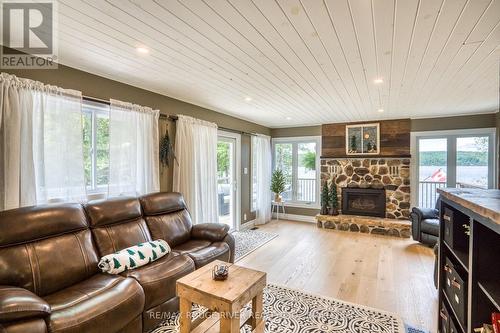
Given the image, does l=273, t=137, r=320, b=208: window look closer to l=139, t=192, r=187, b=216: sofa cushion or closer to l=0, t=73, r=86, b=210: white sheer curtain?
l=139, t=192, r=187, b=216: sofa cushion

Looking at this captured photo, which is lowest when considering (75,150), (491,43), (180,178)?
(180,178)

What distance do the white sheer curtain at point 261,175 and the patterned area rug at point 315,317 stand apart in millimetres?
3395

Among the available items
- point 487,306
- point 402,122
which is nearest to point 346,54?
point 487,306

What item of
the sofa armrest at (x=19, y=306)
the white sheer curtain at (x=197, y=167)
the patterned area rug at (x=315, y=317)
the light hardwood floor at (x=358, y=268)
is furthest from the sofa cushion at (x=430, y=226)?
the sofa armrest at (x=19, y=306)

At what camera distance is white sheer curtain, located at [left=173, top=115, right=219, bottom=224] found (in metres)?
3.78

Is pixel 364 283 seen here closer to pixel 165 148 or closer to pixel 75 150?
pixel 165 148

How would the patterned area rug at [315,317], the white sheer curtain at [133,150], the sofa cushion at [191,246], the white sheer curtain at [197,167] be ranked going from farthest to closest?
the white sheer curtain at [197,167] → the white sheer curtain at [133,150] → the sofa cushion at [191,246] → the patterned area rug at [315,317]

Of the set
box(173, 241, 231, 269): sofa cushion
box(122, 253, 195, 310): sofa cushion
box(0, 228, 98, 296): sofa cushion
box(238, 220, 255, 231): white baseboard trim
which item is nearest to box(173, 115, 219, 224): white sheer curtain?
box(173, 241, 231, 269): sofa cushion

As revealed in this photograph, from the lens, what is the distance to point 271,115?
5117 mm

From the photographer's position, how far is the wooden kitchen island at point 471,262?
118 centimetres

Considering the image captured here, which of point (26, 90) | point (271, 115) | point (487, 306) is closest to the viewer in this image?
point (487, 306)

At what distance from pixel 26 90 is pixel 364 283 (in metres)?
4.02

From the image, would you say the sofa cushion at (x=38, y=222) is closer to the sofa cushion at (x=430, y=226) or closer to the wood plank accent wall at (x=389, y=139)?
the sofa cushion at (x=430, y=226)
